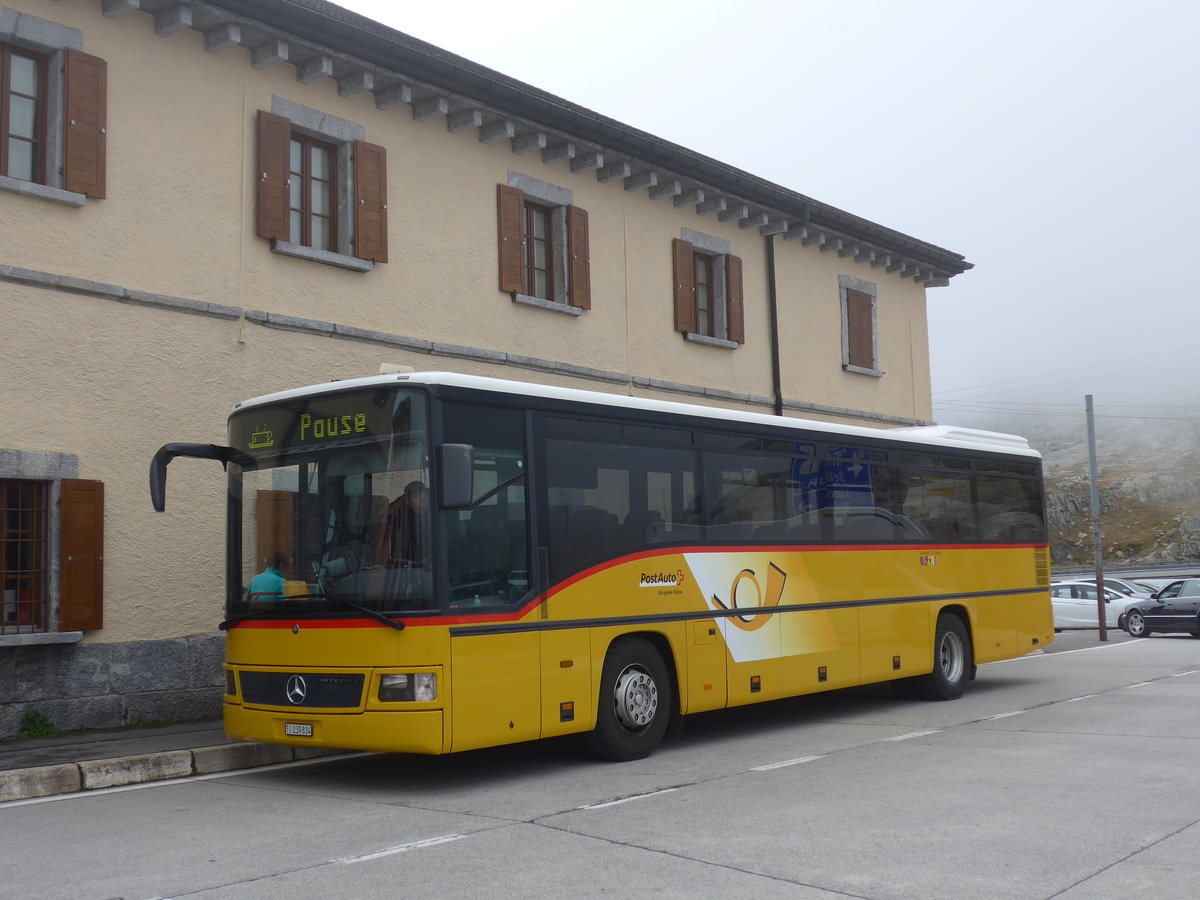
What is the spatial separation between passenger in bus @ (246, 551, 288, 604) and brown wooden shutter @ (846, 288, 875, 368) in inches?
629

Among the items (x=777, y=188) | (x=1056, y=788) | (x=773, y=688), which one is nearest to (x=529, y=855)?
(x=1056, y=788)

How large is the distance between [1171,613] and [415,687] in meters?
23.5

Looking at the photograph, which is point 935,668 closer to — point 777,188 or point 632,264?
point 632,264

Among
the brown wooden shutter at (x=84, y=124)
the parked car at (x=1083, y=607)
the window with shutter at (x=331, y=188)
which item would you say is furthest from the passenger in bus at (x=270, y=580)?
the parked car at (x=1083, y=607)

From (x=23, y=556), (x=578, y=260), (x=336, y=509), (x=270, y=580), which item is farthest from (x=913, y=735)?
(x=578, y=260)

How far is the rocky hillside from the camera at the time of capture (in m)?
88.1

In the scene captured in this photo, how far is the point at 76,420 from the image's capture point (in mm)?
11508

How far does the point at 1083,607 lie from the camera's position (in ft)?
104

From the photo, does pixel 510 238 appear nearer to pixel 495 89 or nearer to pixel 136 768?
pixel 495 89

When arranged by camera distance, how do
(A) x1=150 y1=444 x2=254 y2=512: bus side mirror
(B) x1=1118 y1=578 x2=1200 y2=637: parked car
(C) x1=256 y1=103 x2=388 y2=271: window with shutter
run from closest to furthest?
(A) x1=150 y1=444 x2=254 y2=512: bus side mirror
(C) x1=256 y1=103 x2=388 y2=271: window with shutter
(B) x1=1118 y1=578 x2=1200 y2=637: parked car

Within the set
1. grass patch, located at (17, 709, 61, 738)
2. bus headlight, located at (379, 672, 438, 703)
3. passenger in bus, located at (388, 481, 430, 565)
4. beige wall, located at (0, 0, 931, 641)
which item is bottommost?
grass patch, located at (17, 709, 61, 738)

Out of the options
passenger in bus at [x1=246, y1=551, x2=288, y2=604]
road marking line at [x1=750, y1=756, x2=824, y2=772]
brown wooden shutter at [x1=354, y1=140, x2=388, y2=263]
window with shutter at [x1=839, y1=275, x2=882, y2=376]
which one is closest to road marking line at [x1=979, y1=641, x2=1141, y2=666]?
window with shutter at [x1=839, y1=275, x2=882, y2=376]

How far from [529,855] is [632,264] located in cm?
1316

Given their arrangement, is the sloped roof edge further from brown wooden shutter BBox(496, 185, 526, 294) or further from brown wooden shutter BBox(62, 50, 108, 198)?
brown wooden shutter BBox(62, 50, 108, 198)
